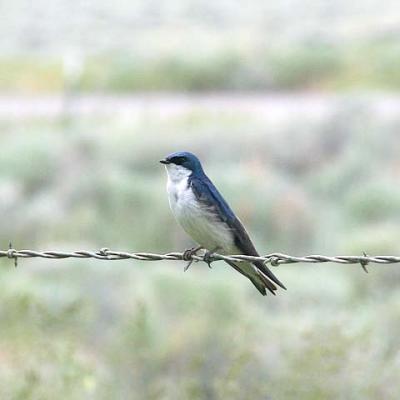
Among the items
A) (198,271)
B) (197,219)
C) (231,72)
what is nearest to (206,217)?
(197,219)

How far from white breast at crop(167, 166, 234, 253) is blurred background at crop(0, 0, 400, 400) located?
2091 mm

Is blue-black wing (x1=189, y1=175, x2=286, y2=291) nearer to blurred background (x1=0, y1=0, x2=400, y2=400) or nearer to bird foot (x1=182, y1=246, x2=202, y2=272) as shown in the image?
bird foot (x1=182, y1=246, x2=202, y2=272)

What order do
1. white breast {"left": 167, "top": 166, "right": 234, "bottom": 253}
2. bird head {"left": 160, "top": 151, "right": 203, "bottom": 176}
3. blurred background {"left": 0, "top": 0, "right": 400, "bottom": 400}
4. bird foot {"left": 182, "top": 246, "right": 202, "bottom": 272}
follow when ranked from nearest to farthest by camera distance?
bird foot {"left": 182, "top": 246, "right": 202, "bottom": 272}, white breast {"left": 167, "top": 166, "right": 234, "bottom": 253}, bird head {"left": 160, "top": 151, "right": 203, "bottom": 176}, blurred background {"left": 0, "top": 0, "right": 400, "bottom": 400}

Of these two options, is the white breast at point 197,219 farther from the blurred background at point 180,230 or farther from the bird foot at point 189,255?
the blurred background at point 180,230

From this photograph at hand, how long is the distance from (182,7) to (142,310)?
52.9m

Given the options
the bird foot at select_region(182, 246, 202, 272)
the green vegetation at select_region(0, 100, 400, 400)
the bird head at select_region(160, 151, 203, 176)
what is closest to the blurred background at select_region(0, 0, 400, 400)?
the green vegetation at select_region(0, 100, 400, 400)

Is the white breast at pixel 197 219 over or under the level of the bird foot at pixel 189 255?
over

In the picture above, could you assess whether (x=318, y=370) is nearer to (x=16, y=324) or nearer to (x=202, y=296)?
(x=16, y=324)

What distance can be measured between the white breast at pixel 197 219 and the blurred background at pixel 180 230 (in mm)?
2091

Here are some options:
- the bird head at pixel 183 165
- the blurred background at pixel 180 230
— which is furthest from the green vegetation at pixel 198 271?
the bird head at pixel 183 165

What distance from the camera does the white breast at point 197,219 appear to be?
25.2 feet

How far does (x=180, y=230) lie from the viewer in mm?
16812

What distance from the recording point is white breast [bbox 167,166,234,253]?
25.2 ft

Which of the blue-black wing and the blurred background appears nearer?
the blue-black wing
